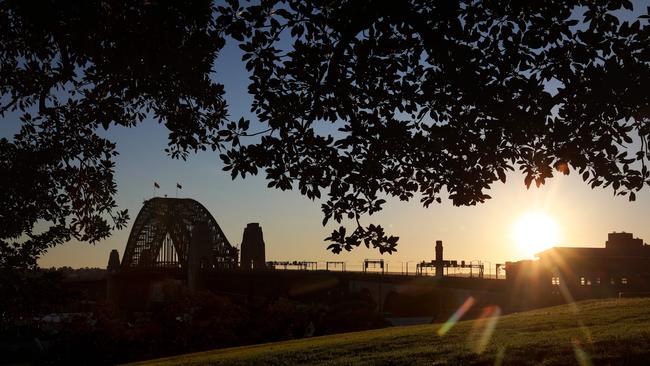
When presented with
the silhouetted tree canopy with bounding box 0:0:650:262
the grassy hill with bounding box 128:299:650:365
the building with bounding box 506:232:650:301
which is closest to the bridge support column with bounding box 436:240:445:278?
the building with bounding box 506:232:650:301

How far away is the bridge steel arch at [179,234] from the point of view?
120m

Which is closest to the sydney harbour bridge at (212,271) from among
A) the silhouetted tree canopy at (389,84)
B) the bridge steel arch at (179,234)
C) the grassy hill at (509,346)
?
the bridge steel arch at (179,234)

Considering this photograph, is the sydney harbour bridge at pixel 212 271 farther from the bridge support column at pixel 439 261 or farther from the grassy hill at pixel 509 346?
the grassy hill at pixel 509 346

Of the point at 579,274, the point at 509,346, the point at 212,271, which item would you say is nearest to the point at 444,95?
the point at 509,346

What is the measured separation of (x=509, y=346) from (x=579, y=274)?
157 ft

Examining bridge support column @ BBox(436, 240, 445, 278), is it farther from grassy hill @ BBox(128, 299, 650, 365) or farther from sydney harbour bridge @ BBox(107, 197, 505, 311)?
grassy hill @ BBox(128, 299, 650, 365)

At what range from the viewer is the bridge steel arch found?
120125 millimetres

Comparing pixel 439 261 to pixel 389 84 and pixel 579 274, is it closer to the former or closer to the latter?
pixel 579 274

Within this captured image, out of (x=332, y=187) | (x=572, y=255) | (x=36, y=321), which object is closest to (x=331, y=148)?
(x=332, y=187)

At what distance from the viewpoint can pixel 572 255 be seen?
63156 mm

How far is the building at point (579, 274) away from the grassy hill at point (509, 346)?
92.0 ft

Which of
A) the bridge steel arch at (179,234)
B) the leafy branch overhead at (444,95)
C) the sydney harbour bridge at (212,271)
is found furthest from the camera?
the bridge steel arch at (179,234)

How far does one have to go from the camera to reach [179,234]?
412 feet

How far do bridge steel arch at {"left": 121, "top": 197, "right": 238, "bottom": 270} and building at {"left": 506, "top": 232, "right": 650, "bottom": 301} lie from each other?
215 feet
